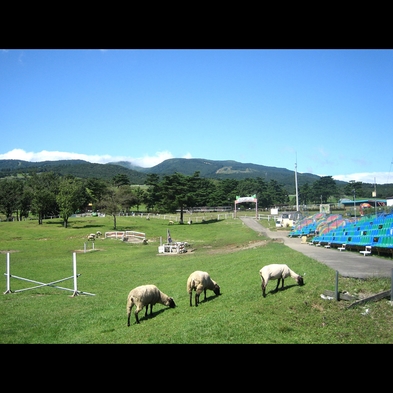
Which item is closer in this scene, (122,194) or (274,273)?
(274,273)

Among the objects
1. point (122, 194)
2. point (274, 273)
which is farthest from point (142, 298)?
point (122, 194)

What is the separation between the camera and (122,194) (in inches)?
2324

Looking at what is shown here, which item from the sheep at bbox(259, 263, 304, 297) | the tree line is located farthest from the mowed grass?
the tree line

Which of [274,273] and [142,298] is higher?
[274,273]

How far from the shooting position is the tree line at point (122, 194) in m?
57.8

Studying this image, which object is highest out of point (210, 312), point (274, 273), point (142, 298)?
point (274, 273)

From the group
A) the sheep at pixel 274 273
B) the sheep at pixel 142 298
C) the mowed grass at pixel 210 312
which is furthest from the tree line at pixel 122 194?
the sheep at pixel 274 273

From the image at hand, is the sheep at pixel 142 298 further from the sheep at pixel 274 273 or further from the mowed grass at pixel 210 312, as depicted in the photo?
the sheep at pixel 274 273

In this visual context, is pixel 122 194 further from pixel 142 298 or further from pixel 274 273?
pixel 274 273
